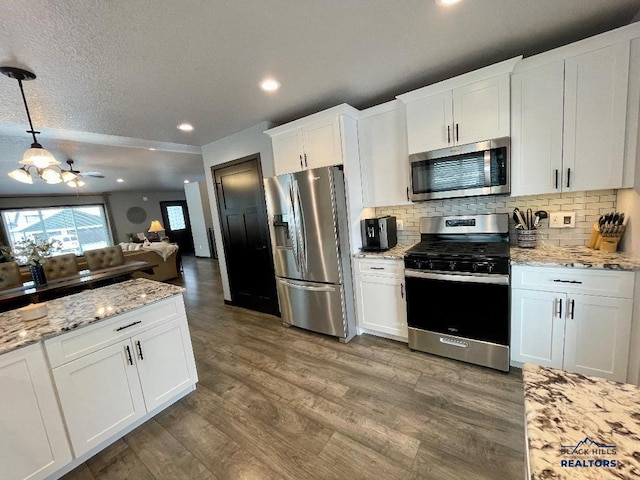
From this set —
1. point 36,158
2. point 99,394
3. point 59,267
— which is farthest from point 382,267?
point 59,267

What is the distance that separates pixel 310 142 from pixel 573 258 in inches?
95.8

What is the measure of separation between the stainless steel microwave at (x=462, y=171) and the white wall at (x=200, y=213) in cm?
748

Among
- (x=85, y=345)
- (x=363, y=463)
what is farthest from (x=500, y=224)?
(x=85, y=345)

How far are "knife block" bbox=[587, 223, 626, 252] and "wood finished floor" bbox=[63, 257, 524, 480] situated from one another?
45.9 inches

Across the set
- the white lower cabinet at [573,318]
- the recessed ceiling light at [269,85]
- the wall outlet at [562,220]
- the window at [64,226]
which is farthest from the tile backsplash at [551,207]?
Answer: the window at [64,226]

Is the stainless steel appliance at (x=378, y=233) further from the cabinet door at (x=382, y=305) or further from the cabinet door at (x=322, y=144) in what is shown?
the cabinet door at (x=322, y=144)

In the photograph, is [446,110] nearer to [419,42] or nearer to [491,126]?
[491,126]

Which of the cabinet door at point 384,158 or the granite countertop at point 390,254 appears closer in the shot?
the granite countertop at point 390,254

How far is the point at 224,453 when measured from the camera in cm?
168

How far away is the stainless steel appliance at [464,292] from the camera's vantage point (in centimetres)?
209

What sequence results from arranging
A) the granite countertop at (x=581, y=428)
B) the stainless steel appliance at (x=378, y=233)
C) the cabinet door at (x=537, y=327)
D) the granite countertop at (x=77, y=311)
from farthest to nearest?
the stainless steel appliance at (x=378, y=233) < the cabinet door at (x=537, y=327) < the granite countertop at (x=77, y=311) < the granite countertop at (x=581, y=428)

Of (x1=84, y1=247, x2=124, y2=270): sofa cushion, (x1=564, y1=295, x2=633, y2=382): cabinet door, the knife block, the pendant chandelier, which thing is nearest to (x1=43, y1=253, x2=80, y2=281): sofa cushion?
(x1=84, y1=247, x2=124, y2=270): sofa cushion

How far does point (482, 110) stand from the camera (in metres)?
2.18

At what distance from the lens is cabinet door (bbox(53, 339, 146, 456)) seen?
1.62 metres
